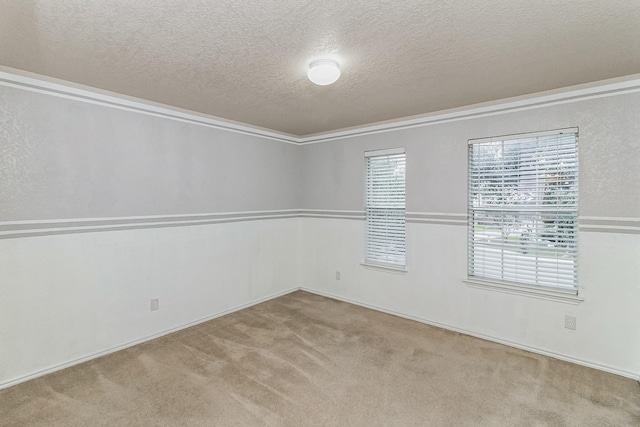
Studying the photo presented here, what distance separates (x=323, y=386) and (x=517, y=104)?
3194 mm

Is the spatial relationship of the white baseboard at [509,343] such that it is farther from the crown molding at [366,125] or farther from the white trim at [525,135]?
the crown molding at [366,125]

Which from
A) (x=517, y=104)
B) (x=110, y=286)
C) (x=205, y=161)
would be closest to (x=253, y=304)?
(x=110, y=286)

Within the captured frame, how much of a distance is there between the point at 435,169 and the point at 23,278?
4089 mm

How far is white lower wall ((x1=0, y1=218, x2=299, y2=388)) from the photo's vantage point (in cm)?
252

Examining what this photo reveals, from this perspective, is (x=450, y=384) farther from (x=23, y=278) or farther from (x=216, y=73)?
(x=23, y=278)

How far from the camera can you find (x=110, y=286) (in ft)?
9.89

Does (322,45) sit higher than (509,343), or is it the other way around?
(322,45)

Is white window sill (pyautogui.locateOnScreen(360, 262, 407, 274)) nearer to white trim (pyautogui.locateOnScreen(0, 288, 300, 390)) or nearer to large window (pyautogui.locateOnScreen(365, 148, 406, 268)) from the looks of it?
large window (pyautogui.locateOnScreen(365, 148, 406, 268))

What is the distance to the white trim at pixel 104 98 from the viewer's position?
248 cm

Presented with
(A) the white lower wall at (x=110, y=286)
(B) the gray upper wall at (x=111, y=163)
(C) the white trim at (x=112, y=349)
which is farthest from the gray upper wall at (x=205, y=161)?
(C) the white trim at (x=112, y=349)

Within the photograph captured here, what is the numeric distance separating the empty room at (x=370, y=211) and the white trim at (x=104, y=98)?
2 centimetres

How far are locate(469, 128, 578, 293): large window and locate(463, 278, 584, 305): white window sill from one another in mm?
58

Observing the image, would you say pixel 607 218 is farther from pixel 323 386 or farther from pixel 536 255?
pixel 323 386

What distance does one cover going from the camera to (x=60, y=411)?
86.0 inches
